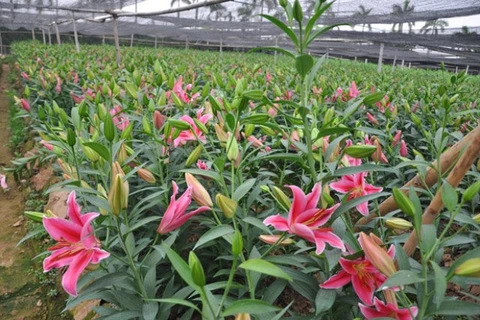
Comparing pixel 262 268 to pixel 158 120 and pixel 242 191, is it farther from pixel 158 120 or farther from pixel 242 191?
pixel 158 120

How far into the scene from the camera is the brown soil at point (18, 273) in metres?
1.78

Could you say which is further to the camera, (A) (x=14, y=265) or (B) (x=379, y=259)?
(A) (x=14, y=265)

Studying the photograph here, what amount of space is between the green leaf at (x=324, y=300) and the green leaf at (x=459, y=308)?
0.17 m

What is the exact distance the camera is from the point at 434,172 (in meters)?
0.87

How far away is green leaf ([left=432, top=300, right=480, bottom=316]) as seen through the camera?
55cm

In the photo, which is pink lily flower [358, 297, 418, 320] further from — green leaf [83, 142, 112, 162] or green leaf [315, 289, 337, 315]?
green leaf [83, 142, 112, 162]

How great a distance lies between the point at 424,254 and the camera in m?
0.62

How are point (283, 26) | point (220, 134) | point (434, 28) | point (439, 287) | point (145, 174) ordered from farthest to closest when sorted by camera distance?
point (434, 28) → point (220, 134) → point (145, 174) → point (283, 26) → point (439, 287)

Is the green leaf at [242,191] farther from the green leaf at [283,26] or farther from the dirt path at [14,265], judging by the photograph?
the dirt path at [14,265]

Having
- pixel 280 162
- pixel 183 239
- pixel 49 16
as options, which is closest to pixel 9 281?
pixel 183 239

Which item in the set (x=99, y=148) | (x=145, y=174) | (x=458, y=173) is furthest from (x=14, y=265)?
(x=458, y=173)

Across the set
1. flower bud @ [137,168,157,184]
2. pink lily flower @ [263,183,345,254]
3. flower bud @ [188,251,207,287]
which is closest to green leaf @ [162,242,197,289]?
flower bud @ [188,251,207,287]

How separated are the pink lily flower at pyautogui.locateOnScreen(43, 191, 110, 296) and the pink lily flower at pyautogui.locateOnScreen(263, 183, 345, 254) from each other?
1.03 ft

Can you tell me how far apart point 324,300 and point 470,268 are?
0.26 m
